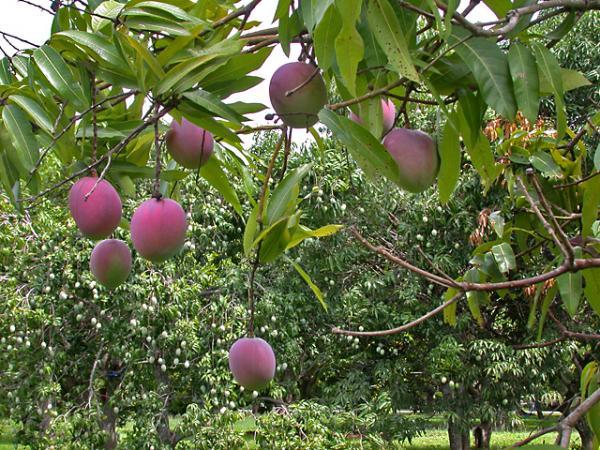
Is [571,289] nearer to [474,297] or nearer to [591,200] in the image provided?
[591,200]

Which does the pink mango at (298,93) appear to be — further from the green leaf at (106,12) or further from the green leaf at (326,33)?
the green leaf at (106,12)

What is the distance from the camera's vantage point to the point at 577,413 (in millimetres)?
557

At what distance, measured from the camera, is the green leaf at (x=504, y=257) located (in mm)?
1118

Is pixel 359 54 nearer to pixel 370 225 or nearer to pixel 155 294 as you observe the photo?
pixel 155 294

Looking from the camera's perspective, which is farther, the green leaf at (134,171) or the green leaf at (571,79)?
the green leaf at (134,171)

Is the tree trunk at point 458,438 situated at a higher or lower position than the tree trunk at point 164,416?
lower

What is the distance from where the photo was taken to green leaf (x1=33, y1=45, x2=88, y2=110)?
72cm

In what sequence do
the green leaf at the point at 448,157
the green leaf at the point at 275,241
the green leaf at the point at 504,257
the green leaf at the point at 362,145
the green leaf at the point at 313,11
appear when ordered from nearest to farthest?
1. the green leaf at the point at 313,11
2. the green leaf at the point at 362,145
3. the green leaf at the point at 448,157
4. the green leaf at the point at 275,241
5. the green leaf at the point at 504,257

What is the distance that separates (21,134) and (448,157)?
0.47 m

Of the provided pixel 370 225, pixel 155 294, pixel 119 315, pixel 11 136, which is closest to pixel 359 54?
pixel 11 136

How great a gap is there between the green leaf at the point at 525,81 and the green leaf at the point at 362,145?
0.12 meters

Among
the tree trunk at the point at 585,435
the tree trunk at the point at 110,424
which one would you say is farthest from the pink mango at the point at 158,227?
the tree trunk at the point at 585,435

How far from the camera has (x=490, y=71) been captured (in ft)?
1.96

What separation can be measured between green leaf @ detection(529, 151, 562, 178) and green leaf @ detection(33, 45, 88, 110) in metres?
0.77
